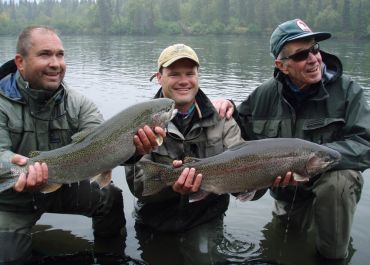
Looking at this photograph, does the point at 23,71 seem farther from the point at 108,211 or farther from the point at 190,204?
the point at 190,204

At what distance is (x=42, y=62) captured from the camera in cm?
470

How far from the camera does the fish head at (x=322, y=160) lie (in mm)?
4309

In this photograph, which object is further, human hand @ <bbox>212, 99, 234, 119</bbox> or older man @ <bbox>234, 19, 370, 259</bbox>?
human hand @ <bbox>212, 99, 234, 119</bbox>

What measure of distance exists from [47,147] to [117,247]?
142 centimetres

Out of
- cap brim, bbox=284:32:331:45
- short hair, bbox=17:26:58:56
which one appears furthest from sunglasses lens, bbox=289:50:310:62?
short hair, bbox=17:26:58:56

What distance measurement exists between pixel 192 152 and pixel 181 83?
→ 0.73m

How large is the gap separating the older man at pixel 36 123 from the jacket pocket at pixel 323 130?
1.74 metres

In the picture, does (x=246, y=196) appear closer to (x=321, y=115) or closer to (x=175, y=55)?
(x=321, y=115)

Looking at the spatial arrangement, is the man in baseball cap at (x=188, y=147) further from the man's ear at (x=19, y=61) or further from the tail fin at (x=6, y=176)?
the man's ear at (x=19, y=61)

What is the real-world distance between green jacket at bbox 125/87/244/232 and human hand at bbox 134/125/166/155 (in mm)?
405

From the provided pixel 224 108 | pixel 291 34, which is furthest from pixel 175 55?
pixel 291 34

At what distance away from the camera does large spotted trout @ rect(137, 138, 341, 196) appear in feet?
14.0

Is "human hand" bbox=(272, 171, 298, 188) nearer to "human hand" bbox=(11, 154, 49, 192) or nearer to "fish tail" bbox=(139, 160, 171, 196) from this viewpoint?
"fish tail" bbox=(139, 160, 171, 196)

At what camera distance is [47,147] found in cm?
482
